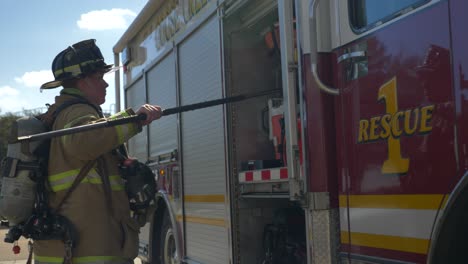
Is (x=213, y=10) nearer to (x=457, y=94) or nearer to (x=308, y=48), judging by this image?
(x=308, y=48)

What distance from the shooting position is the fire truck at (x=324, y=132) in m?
2.11

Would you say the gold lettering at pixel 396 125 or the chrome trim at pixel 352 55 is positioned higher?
the chrome trim at pixel 352 55

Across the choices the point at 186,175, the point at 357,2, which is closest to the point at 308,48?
the point at 357,2

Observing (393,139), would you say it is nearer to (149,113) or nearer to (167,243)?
(149,113)

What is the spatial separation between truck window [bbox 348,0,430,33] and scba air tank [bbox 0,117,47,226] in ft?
5.75

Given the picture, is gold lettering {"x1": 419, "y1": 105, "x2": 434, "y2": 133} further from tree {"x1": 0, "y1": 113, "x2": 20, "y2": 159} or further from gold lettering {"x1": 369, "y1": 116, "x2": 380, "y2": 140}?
tree {"x1": 0, "y1": 113, "x2": 20, "y2": 159}

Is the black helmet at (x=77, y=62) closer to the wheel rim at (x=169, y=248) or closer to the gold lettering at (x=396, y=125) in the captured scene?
the gold lettering at (x=396, y=125)

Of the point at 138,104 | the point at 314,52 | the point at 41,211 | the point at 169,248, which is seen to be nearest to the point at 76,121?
the point at 41,211

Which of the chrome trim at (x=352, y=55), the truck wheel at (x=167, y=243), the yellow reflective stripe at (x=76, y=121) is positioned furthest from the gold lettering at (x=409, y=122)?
the truck wheel at (x=167, y=243)

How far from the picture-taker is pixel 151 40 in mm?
6262

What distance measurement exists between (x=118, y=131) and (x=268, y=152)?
5.71ft

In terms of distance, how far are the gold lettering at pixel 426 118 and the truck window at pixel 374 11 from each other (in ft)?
1.41

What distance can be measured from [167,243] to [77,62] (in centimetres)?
335

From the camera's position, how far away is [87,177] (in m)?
2.96
